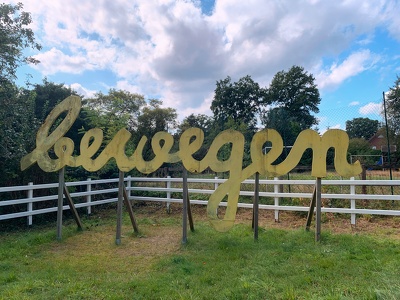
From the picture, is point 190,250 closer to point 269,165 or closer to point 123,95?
point 269,165

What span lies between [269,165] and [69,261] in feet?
12.5

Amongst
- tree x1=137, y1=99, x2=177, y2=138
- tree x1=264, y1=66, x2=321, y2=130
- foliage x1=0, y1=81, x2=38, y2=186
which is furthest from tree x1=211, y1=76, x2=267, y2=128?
foliage x1=0, y1=81, x2=38, y2=186

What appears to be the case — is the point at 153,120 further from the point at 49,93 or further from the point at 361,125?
the point at 361,125

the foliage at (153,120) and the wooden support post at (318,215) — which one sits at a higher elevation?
the foliage at (153,120)

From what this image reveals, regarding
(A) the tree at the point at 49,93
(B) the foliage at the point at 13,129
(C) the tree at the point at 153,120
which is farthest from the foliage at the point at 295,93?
(B) the foliage at the point at 13,129

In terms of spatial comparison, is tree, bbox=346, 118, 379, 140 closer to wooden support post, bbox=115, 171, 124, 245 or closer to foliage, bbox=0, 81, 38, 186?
wooden support post, bbox=115, 171, 124, 245

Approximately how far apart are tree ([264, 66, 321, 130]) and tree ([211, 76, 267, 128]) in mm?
1903

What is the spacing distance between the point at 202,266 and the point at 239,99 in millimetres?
38883

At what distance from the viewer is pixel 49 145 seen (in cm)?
637

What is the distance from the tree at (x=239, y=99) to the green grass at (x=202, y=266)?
1413 inches

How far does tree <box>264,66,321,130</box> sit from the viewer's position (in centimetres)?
3944

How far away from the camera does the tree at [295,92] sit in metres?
39.4

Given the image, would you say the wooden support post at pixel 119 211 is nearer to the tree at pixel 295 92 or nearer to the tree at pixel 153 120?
the tree at pixel 153 120

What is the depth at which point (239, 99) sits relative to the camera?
41.6 metres
